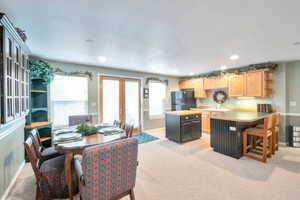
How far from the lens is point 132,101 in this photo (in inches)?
206

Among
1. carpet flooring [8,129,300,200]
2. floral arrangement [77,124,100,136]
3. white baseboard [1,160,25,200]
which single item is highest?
floral arrangement [77,124,100,136]

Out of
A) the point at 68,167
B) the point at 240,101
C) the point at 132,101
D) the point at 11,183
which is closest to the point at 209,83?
the point at 240,101

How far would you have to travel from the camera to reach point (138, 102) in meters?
5.37

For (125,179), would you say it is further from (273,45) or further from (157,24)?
(273,45)

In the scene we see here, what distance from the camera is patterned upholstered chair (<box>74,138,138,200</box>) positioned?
1.27m

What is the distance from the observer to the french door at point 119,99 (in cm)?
459

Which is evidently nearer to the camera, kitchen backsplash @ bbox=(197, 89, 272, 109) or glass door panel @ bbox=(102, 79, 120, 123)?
kitchen backsplash @ bbox=(197, 89, 272, 109)

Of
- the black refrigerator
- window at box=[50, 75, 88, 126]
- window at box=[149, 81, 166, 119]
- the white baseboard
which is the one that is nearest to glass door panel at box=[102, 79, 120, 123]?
window at box=[50, 75, 88, 126]

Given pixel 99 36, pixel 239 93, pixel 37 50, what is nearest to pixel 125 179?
pixel 99 36

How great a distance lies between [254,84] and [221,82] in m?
1.04

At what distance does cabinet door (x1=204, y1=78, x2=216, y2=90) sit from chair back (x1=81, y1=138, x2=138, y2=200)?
4727mm

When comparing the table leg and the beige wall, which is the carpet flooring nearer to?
the table leg

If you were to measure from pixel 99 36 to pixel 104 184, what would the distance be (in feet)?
7.15

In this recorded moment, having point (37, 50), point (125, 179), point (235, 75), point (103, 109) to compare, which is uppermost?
point (37, 50)
